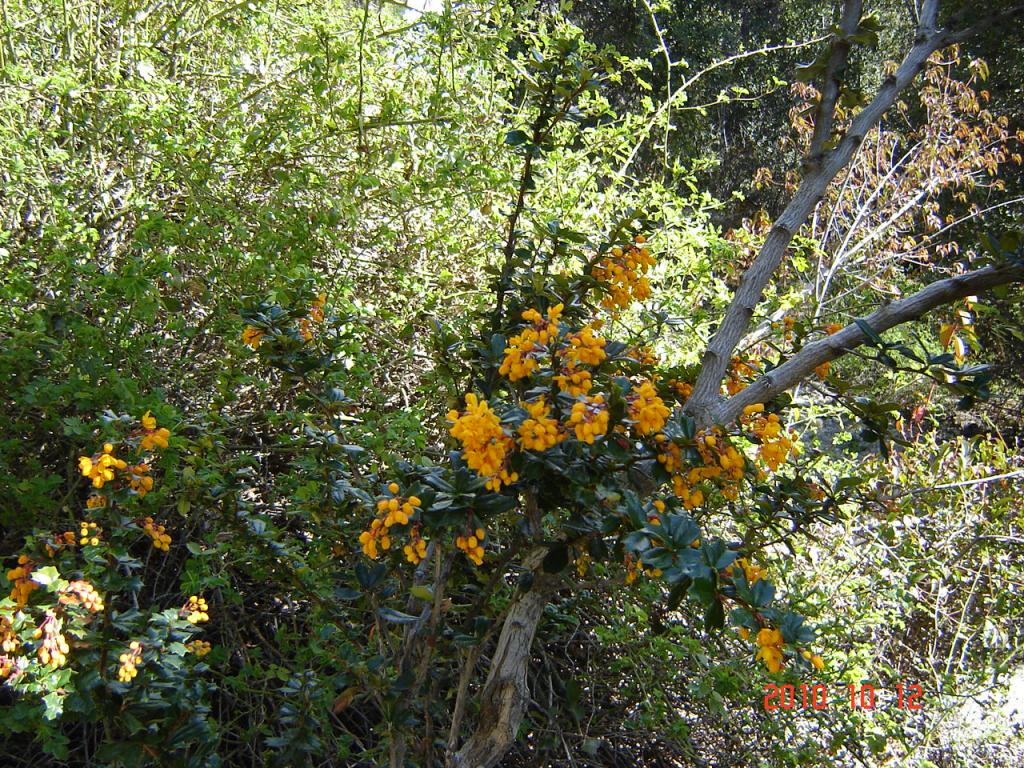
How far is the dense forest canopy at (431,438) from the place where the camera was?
1407 mm

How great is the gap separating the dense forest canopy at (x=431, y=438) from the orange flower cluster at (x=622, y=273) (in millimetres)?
12

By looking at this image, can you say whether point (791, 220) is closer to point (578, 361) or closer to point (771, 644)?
point (578, 361)

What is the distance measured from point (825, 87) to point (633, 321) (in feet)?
5.65

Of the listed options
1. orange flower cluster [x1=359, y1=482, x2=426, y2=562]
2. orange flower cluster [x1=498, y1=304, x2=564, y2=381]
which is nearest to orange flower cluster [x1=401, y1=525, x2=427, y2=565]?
orange flower cluster [x1=359, y1=482, x2=426, y2=562]

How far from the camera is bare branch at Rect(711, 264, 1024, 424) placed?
130 cm

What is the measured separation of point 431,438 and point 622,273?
3.68 ft

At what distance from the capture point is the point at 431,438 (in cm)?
263

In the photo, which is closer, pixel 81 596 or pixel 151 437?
pixel 81 596

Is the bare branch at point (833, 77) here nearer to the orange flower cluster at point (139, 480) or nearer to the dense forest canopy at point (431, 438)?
the dense forest canopy at point (431, 438)

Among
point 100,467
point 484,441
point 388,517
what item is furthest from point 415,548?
point 100,467

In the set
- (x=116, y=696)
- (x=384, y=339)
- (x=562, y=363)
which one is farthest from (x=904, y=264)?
(x=116, y=696)

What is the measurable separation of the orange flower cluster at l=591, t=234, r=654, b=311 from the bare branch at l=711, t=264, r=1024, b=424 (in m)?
0.39

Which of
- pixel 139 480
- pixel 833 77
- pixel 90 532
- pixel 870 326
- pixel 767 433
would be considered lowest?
pixel 90 532

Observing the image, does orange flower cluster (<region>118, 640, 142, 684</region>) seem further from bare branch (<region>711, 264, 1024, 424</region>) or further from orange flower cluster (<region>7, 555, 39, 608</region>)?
bare branch (<region>711, 264, 1024, 424</region>)
